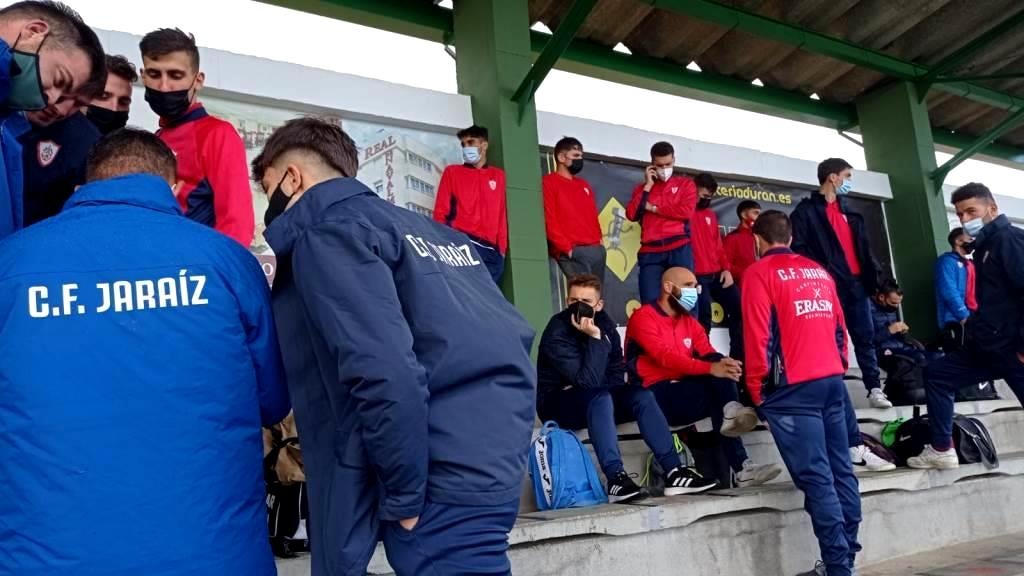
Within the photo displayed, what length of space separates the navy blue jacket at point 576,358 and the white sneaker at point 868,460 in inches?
63.2

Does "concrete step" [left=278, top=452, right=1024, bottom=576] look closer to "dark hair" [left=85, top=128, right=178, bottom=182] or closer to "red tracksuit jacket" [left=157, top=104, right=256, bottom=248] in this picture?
"red tracksuit jacket" [left=157, top=104, right=256, bottom=248]

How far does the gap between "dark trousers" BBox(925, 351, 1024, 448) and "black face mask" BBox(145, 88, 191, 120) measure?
4.29 meters

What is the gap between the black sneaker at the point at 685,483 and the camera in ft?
12.8

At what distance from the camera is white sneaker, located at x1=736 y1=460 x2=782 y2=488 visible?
4188 mm

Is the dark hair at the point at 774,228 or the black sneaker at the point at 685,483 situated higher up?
the dark hair at the point at 774,228

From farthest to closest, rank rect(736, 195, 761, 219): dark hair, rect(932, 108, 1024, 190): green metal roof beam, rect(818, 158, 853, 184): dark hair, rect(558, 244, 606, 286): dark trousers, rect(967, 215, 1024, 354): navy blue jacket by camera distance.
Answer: rect(932, 108, 1024, 190): green metal roof beam < rect(736, 195, 761, 219): dark hair < rect(558, 244, 606, 286): dark trousers < rect(818, 158, 853, 184): dark hair < rect(967, 215, 1024, 354): navy blue jacket

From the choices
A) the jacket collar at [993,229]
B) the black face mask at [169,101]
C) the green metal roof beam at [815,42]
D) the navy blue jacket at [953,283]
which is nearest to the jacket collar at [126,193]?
the black face mask at [169,101]

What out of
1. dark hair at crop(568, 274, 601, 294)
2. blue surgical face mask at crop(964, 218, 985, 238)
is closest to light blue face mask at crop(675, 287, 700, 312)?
dark hair at crop(568, 274, 601, 294)

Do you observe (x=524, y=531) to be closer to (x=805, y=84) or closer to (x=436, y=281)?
(x=436, y=281)

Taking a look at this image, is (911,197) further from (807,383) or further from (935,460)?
(807,383)

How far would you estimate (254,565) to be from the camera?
1438mm

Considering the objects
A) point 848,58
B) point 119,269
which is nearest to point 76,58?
point 119,269

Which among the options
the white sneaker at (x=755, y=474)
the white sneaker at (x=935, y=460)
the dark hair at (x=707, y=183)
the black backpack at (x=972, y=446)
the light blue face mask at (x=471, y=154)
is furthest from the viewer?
the dark hair at (x=707, y=183)

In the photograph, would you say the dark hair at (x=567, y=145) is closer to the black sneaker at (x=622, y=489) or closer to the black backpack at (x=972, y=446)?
the black sneaker at (x=622, y=489)
